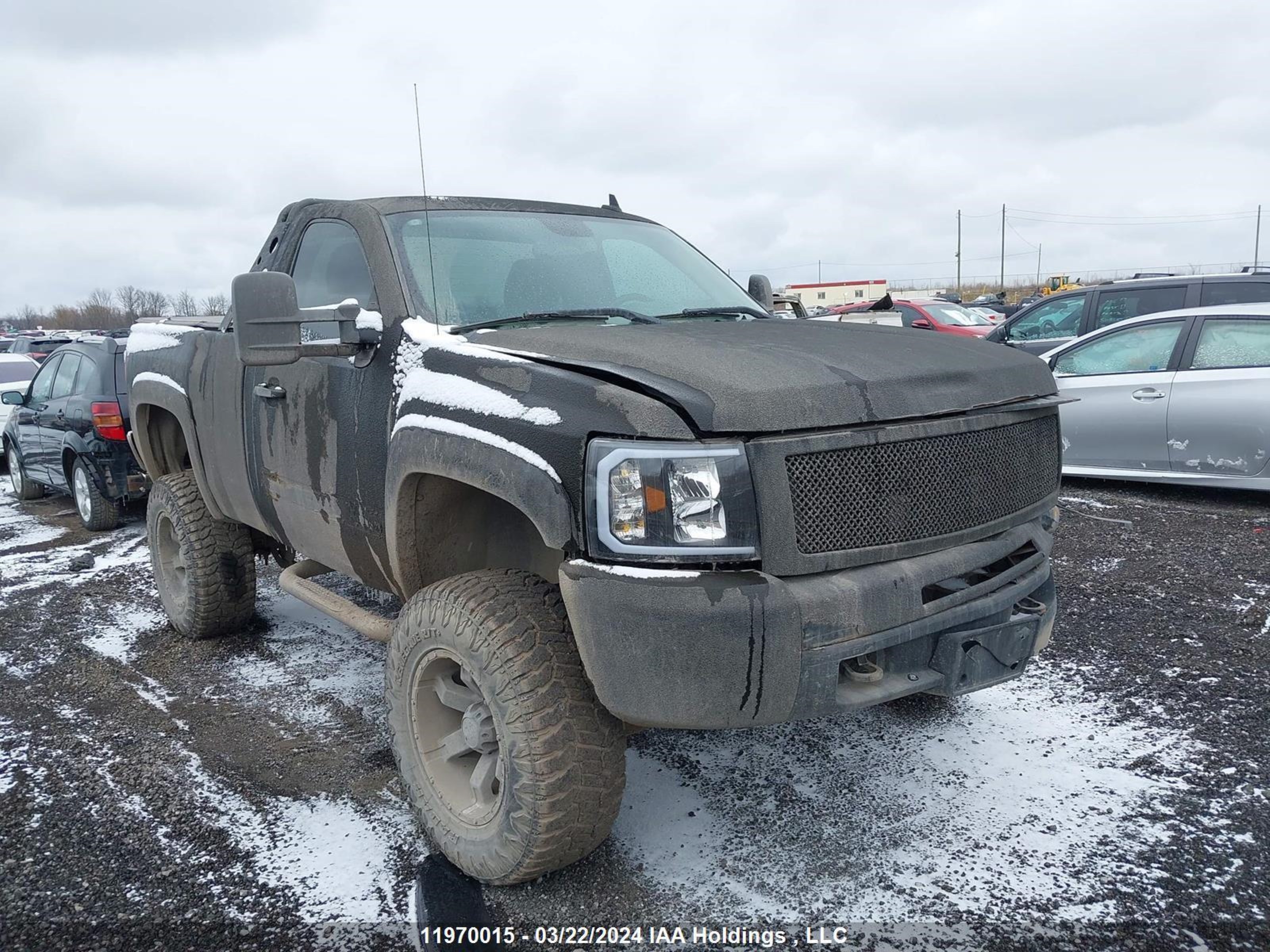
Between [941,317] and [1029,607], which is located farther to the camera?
[941,317]

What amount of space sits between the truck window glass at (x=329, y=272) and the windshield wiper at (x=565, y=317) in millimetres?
479

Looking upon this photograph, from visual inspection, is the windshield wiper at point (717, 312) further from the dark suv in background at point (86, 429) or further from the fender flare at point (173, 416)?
the dark suv in background at point (86, 429)

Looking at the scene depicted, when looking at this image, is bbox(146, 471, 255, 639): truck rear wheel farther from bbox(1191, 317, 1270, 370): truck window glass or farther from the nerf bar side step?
bbox(1191, 317, 1270, 370): truck window glass

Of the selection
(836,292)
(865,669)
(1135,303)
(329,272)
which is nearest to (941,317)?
(1135,303)

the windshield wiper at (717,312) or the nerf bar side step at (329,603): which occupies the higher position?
the windshield wiper at (717,312)

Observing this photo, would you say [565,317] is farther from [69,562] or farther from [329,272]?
[69,562]

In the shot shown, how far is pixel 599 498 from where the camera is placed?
2.25 m

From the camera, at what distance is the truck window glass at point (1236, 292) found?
8.40 meters

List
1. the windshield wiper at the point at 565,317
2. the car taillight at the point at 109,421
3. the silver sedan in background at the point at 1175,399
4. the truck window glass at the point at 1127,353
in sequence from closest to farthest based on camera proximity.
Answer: the windshield wiper at the point at 565,317 < the silver sedan in background at the point at 1175,399 < the truck window glass at the point at 1127,353 < the car taillight at the point at 109,421

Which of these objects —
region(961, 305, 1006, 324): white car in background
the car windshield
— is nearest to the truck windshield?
the car windshield

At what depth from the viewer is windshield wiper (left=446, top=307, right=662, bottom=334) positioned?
9.95 ft

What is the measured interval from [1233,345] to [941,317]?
10.7m

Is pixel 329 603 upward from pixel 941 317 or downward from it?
downward

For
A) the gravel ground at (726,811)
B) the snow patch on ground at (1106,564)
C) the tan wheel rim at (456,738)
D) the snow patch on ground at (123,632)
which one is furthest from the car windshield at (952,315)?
the tan wheel rim at (456,738)
